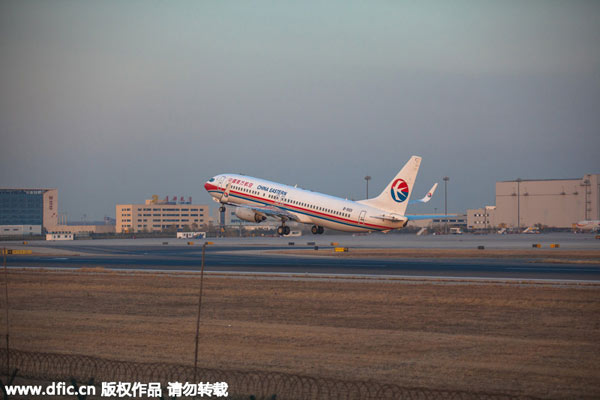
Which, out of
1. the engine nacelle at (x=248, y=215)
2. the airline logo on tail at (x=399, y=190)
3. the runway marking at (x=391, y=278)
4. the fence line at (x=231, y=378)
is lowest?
the fence line at (x=231, y=378)

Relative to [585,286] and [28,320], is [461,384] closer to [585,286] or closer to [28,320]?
[28,320]

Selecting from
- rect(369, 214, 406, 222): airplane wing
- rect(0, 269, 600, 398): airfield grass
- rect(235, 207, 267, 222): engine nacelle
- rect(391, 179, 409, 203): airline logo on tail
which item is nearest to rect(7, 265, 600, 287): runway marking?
rect(0, 269, 600, 398): airfield grass

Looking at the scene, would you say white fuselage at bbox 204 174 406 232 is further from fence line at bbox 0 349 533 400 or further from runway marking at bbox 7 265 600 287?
fence line at bbox 0 349 533 400

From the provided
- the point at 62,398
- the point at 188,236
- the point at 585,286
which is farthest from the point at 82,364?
the point at 188,236

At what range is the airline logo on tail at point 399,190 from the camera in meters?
Answer: 71.4

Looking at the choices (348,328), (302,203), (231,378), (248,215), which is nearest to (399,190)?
(302,203)

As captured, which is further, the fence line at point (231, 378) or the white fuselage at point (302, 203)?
the white fuselage at point (302, 203)

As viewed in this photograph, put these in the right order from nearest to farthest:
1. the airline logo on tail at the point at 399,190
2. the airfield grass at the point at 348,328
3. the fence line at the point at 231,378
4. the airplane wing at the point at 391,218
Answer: the fence line at the point at 231,378
the airfield grass at the point at 348,328
the airline logo on tail at the point at 399,190
the airplane wing at the point at 391,218

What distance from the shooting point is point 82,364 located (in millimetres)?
21359

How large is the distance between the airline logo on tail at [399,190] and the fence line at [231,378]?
5201 centimetres

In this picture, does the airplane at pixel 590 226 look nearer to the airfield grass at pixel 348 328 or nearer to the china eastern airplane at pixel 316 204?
the china eastern airplane at pixel 316 204

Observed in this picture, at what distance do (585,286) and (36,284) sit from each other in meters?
32.6

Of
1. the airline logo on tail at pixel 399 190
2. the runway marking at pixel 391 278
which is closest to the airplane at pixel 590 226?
the airline logo on tail at pixel 399 190

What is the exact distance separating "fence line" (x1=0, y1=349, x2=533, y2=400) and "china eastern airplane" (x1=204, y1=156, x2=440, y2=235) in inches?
2045
